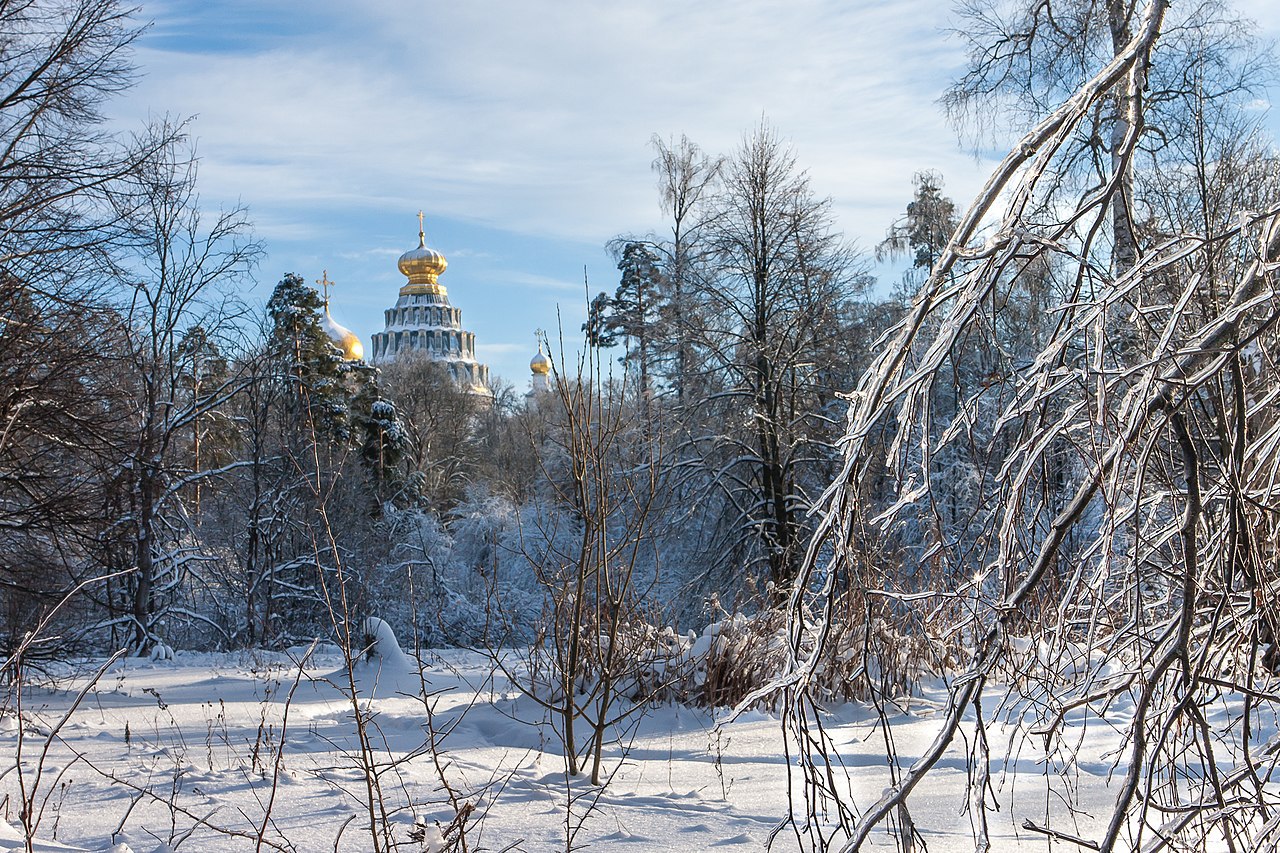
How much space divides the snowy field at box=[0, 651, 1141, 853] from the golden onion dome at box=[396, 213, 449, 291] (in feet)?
227

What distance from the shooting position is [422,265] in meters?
75.1

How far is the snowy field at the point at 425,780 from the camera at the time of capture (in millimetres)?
3707

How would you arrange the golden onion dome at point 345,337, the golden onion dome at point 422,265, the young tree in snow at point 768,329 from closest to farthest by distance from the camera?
the young tree in snow at point 768,329
the golden onion dome at point 345,337
the golden onion dome at point 422,265

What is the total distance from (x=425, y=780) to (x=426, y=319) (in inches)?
2905

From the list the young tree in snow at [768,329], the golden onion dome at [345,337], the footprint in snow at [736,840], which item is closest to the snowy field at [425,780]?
the footprint in snow at [736,840]

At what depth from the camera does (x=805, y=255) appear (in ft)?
51.1

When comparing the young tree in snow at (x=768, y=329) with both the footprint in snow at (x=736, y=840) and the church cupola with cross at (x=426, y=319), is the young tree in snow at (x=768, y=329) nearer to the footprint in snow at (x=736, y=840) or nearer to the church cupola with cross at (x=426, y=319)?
the footprint in snow at (x=736, y=840)

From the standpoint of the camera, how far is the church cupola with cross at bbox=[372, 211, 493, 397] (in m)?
74.9

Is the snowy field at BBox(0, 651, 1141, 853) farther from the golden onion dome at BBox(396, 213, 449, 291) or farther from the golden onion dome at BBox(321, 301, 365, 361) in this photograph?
the golden onion dome at BBox(396, 213, 449, 291)

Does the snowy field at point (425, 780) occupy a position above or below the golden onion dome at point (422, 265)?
below

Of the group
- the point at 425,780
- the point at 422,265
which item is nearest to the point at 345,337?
the point at 422,265

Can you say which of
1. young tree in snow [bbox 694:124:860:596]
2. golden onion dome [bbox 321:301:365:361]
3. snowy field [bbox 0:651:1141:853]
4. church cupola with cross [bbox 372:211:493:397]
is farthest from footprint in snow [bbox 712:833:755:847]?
church cupola with cross [bbox 372:211:493:397]

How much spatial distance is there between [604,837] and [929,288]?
120 inches

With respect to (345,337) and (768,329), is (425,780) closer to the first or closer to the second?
(768,329)
